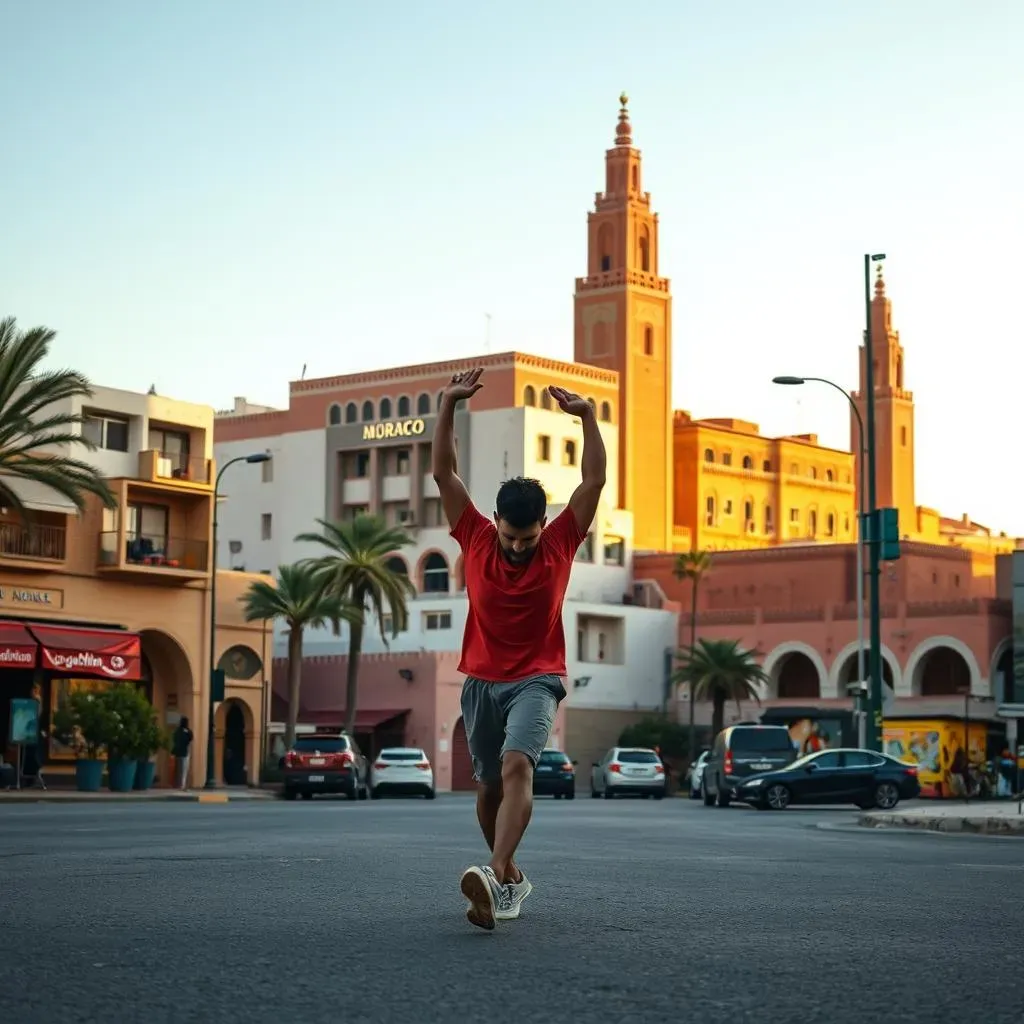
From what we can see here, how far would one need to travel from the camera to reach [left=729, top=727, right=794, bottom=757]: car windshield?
4325cm

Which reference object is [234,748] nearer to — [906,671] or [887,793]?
[906,671]

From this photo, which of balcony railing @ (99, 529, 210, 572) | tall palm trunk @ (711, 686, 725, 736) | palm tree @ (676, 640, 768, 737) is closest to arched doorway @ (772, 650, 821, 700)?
palm tree @ (676, 640, 768, 737)

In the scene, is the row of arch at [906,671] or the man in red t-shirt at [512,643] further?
the row of arch at [906,671]

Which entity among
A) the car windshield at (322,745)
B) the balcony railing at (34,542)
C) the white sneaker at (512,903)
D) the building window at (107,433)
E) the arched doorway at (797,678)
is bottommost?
the white sneaker at (512,903)

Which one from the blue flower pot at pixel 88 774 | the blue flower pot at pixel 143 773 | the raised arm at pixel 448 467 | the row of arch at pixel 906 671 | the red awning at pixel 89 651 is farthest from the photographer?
the row of arch at pixel 906 671

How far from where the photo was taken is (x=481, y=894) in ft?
26.1

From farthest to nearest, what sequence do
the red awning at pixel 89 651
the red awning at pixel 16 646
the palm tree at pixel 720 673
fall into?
the palm tree at pixel 720 673 → the red awning at pixel 89 651 → the red awning at pixel 16 646

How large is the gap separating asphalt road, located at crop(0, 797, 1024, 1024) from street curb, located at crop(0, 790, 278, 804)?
28.4 metres

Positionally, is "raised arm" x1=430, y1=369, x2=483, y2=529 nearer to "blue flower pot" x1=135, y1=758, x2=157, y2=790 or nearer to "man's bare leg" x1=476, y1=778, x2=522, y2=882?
"man's bare leg" x1=476, y1=778, x2=522, y2=882

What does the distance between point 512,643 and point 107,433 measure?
5244cm

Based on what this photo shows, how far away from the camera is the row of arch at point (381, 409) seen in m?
106

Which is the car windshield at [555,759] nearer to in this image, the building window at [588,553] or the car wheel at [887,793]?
the car wheel at [887,793]

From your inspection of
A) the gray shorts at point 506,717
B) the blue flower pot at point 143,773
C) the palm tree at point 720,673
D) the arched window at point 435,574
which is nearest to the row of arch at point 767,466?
the arched window at point 435,574

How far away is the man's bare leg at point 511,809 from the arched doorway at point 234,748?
58.3m
